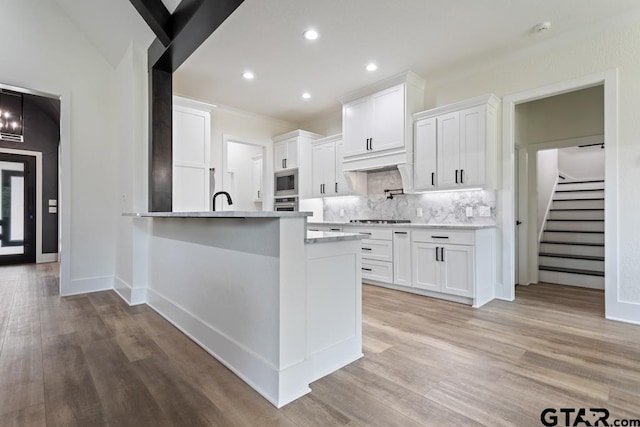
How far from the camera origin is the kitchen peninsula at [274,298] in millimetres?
1671

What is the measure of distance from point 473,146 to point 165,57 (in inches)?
137

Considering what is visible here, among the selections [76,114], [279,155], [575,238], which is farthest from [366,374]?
[575,238]

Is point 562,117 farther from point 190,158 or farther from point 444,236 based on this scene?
point 190,158

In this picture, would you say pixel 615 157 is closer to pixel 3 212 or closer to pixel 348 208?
pixel 348 208

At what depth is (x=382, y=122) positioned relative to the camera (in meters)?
4.37

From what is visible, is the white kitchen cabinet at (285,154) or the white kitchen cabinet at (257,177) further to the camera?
the white kitchen cabinet at (257,177)

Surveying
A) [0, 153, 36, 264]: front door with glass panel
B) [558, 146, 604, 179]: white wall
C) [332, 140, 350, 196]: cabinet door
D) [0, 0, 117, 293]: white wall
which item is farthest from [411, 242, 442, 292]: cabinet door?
[0, 153, 36, 264]: front door with glass panel

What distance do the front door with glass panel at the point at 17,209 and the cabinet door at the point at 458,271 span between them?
7.81 metres

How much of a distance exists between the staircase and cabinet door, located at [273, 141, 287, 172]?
454 centimetres

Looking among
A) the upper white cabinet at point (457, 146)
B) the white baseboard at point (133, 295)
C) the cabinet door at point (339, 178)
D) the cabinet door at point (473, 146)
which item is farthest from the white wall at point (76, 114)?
the cabinet door at point (473, 146)

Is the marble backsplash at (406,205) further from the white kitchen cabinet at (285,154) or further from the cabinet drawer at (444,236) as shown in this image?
the white kitchen cabinet at (285,154)

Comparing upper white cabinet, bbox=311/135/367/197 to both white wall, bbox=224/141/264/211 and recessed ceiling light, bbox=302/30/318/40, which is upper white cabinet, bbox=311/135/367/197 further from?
white wall, bbox=224/141/264/211

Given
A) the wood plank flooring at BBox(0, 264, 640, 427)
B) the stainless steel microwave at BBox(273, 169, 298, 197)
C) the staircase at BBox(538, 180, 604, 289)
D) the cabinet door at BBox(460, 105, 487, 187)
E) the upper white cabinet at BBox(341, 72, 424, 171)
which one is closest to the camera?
the wood plank flooring at BBox(0, 264, 640, 427)

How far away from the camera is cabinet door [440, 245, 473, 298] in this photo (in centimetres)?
338
